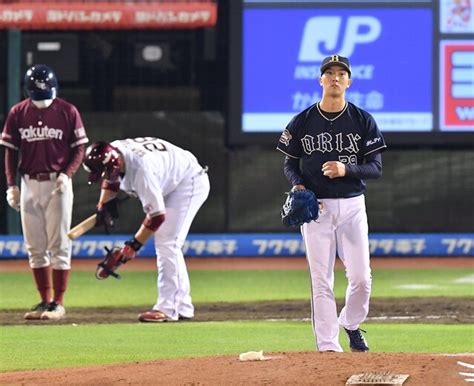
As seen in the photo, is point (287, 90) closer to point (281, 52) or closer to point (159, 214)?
point (281, 52)

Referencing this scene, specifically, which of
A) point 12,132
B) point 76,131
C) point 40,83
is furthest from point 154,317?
point 40,83

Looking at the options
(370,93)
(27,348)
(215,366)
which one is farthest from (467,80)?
(215,366)

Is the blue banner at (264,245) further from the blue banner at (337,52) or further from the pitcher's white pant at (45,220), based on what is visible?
the pitcher's white pant at (45,220)

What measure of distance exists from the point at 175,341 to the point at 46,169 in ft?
7.16

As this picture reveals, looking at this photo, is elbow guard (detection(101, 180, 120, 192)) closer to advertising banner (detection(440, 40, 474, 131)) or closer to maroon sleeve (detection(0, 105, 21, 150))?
maroon sleeve (detection(0, 105, 21, 150))

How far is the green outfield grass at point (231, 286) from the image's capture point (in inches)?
500

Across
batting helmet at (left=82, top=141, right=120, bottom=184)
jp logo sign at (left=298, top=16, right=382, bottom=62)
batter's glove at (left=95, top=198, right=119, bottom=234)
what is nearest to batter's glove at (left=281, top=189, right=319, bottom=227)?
batting helmet at (left=82, top=141, right=120, bottom=184)

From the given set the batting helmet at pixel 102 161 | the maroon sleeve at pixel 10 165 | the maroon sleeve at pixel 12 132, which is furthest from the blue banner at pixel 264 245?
the batting helmet at pixel 102 161

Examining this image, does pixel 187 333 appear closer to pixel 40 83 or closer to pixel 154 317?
pixel 154 317

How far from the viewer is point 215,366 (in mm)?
7453

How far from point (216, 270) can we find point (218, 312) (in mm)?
4026

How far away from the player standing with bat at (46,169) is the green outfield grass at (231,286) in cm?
106

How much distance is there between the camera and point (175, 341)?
9453 mm

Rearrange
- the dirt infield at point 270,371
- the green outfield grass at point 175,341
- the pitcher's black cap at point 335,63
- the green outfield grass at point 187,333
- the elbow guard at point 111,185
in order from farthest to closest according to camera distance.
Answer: the elbow guard at point 111,185
the green outfield grass at point 187,333
the green outfield grass at point 175,341
the pitcher's black cap at point 335,63
the dirt infield at point 270,371
